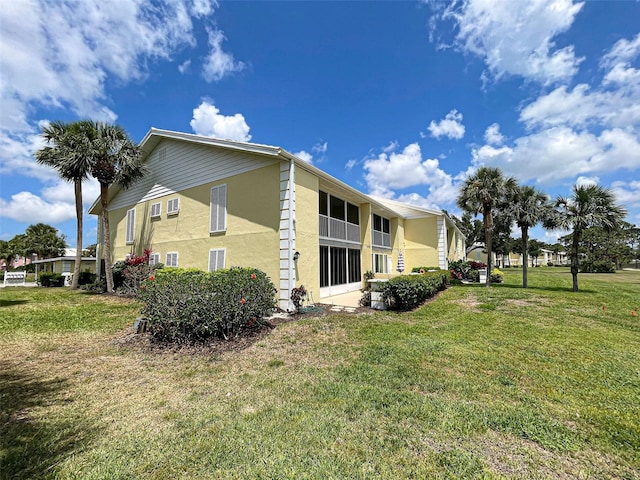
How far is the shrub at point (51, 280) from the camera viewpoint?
20.3m

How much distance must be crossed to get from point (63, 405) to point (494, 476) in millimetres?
5090

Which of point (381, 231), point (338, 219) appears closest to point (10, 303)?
point (338, 219)

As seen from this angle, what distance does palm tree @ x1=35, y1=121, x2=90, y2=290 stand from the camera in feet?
44.3

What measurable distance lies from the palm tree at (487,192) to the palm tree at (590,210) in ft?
9.06

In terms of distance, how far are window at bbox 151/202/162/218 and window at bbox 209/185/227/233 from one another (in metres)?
4.43

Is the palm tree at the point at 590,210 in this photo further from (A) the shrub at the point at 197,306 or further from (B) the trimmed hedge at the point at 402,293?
(A) the shrub at the point at 197,306

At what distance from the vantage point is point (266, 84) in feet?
37.6

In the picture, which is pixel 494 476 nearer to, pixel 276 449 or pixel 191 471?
pixel 276 449

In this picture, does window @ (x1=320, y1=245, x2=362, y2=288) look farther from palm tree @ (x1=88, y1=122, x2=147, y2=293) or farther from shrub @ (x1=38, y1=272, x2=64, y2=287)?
shrub @ (x1=38, y1=272, x2=64, y2=287)

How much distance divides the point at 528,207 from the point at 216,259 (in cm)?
1698

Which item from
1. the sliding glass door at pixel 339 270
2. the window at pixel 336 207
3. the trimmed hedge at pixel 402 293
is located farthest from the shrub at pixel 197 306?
the window at pixel 336 207

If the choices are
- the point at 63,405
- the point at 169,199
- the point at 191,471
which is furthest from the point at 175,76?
the point at 191,471

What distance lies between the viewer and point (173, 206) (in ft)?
45.0

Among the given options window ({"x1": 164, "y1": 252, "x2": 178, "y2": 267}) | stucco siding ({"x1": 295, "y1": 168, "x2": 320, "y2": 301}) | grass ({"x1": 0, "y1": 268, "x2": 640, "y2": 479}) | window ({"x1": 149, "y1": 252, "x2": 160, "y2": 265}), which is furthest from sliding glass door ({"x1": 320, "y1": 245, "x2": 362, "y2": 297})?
window ({"x1": 149, "y1": 252, "x2": 160, "y2": 265})
